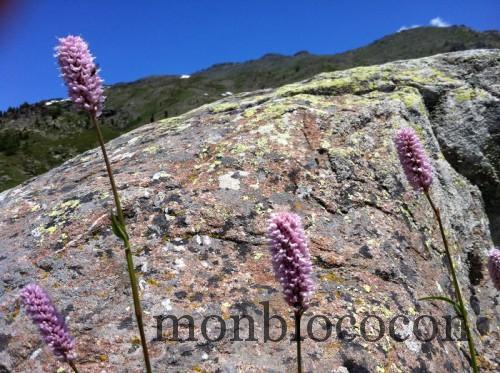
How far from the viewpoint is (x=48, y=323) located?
3086 millimetres

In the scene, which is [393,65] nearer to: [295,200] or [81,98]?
[295,200]

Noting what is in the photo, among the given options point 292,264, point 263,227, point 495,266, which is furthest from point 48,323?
point 495,266

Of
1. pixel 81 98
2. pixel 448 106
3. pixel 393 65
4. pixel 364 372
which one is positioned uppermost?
pixel 393 65

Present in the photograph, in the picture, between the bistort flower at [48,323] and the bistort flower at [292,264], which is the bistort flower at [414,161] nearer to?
the bistort flower at [292,264]

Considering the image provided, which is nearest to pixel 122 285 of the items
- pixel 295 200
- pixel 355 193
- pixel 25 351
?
pixel 25 351

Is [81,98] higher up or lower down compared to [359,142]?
lower down

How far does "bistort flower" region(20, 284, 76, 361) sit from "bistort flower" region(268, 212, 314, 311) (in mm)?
1402

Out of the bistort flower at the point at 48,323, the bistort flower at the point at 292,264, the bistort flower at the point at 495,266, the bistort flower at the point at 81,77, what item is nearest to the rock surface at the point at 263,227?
the bistort flower at the point at 495,266

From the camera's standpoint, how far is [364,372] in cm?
451

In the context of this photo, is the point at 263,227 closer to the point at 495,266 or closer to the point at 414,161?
the point at 414,161

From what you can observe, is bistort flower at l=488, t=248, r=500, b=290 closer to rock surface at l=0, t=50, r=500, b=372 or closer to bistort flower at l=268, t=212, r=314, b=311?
rock surface at l=0, t=50, r=500, b=372

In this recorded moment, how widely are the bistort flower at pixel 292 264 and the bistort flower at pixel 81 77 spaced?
4.73 ft

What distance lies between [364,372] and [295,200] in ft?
7.83

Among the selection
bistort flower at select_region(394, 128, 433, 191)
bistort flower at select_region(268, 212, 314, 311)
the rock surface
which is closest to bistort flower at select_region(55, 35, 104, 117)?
bistort flower at select_region(268, 212, 314, 311)
